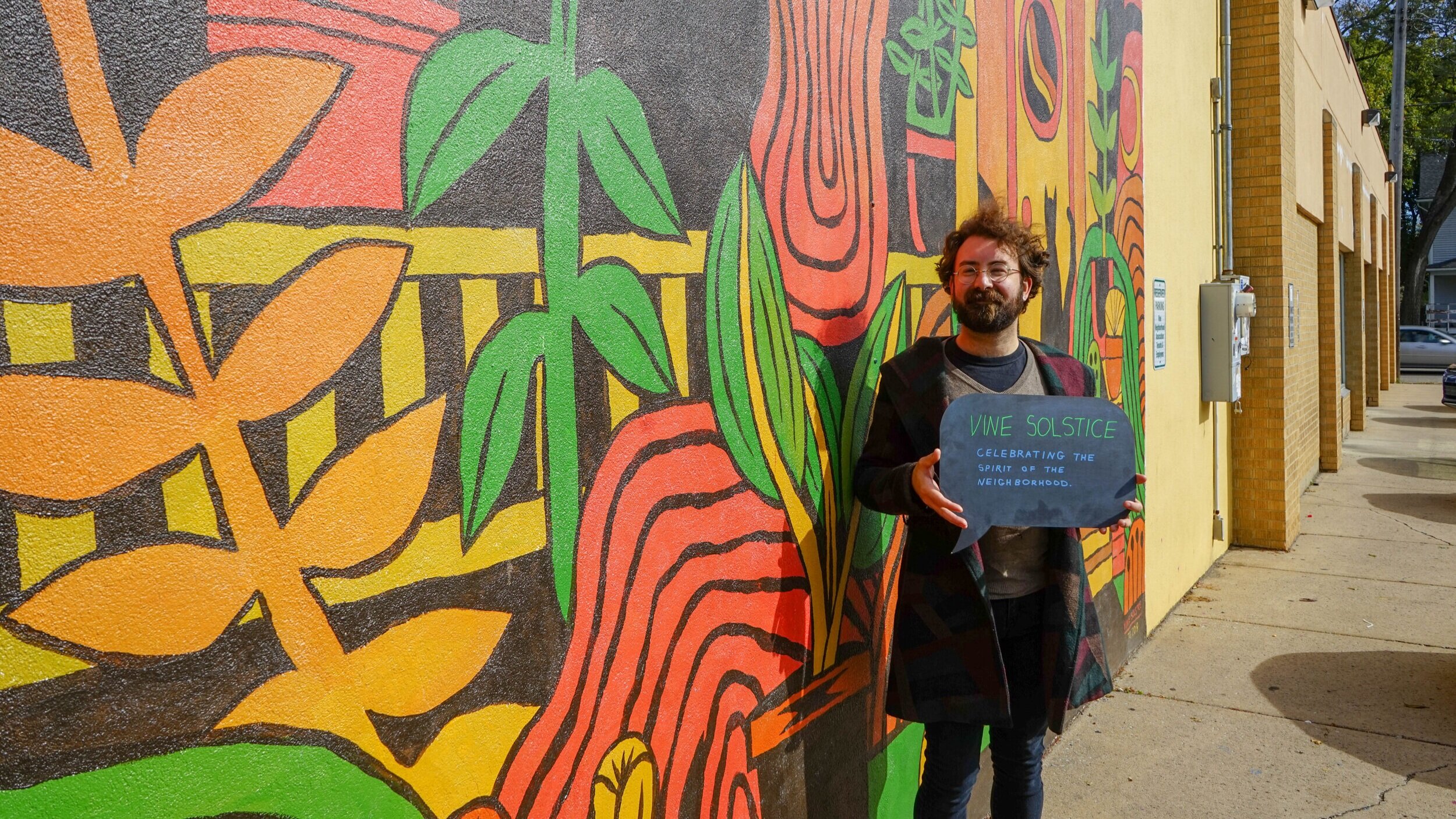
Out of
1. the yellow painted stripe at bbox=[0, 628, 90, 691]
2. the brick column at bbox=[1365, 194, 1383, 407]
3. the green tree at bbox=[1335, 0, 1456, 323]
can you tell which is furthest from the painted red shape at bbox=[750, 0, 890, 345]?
the green tree at bbox=[1335, 0, 1456, 323]

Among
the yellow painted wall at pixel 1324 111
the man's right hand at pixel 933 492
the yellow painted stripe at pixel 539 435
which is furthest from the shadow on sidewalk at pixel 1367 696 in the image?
the yellow painted wall at pixel 1324 111

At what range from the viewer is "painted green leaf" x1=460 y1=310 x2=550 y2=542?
65.8 inches

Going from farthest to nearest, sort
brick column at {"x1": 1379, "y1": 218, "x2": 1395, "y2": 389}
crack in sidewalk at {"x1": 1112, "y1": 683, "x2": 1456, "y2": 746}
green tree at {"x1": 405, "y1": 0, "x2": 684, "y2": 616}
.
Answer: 1. brick column at {"x1": 1379, "y1": 218, "x2": 1395, "y2": 389}
2. crack in sidewalk at {"x1": 1112, "y1": 683, "x2": 1456, "y2": 746}
3. green tree at {"x1": 405, "y1": 0, "x2": 684, "y2": 616}

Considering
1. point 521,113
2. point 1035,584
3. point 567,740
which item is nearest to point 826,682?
point 1035,584

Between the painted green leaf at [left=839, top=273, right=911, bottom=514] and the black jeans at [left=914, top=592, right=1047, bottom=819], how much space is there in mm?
530

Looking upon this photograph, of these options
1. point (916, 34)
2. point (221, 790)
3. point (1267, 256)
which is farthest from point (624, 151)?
point (1267, 256)

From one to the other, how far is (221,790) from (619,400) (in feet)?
3.07

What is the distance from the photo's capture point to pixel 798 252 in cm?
260

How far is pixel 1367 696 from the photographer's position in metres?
4.93

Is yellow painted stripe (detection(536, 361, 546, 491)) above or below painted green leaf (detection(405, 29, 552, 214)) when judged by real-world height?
below

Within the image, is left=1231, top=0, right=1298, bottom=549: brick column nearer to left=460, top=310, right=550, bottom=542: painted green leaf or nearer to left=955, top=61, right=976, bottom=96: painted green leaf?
left=955, top=61, right=976, bottom=96: painted green leaf

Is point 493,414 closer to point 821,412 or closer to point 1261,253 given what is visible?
point 821,412

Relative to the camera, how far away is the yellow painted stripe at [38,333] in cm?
112

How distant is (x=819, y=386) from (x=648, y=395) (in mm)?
731
